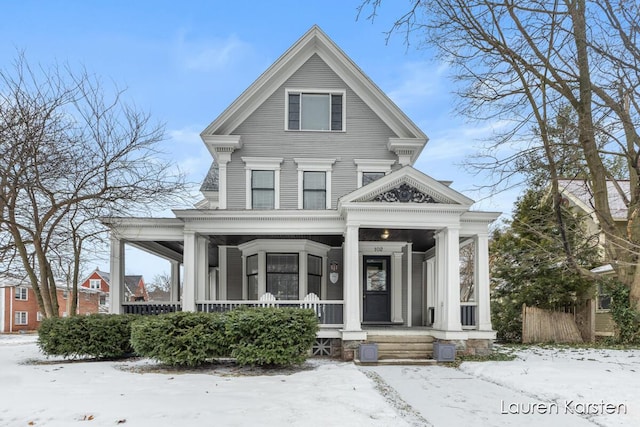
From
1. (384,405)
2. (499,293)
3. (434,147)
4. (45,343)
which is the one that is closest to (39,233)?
(45,343)

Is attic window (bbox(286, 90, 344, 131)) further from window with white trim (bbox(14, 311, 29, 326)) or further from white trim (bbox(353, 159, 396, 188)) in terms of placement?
window with white trim (bbox(14, 311, 29, 326))

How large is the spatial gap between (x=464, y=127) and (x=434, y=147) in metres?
1.02

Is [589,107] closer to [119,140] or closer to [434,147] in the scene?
[434,147]

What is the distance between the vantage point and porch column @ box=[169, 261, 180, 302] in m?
15.2

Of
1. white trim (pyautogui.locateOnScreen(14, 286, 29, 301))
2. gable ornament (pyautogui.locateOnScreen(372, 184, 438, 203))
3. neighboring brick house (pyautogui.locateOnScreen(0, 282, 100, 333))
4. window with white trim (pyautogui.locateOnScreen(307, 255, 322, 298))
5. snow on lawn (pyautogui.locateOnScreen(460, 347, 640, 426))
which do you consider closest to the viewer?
snow on lawn (pyautogui.locateOnScreen(460, 347, 640, 426))

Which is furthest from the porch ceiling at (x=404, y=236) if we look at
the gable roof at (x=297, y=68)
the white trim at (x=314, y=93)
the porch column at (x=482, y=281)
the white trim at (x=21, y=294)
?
the white trim at (x=21, y=294)

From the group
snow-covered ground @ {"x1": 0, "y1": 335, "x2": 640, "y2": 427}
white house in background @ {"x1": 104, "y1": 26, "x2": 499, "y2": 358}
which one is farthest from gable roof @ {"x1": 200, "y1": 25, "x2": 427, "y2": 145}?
snow-covered ground @ {"x1": 0, "y1": 335, "x2": 640, "y2": 427}

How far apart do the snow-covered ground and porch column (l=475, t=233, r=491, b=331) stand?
139 centimetres

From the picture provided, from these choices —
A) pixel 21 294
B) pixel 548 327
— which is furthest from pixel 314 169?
pixel 21 294

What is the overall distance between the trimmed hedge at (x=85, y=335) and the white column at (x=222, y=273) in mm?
3354

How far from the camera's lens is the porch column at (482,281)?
36.8ft

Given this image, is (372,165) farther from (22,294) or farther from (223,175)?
(22,294)

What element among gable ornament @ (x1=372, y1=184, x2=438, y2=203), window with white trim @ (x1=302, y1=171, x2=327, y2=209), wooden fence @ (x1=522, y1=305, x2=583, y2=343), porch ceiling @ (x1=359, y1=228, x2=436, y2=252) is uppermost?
window with white trim @ (x1=302, y1=171, x2=327, y2=209)

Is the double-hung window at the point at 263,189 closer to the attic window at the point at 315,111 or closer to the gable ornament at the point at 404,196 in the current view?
the attic window at the point at 315,111
